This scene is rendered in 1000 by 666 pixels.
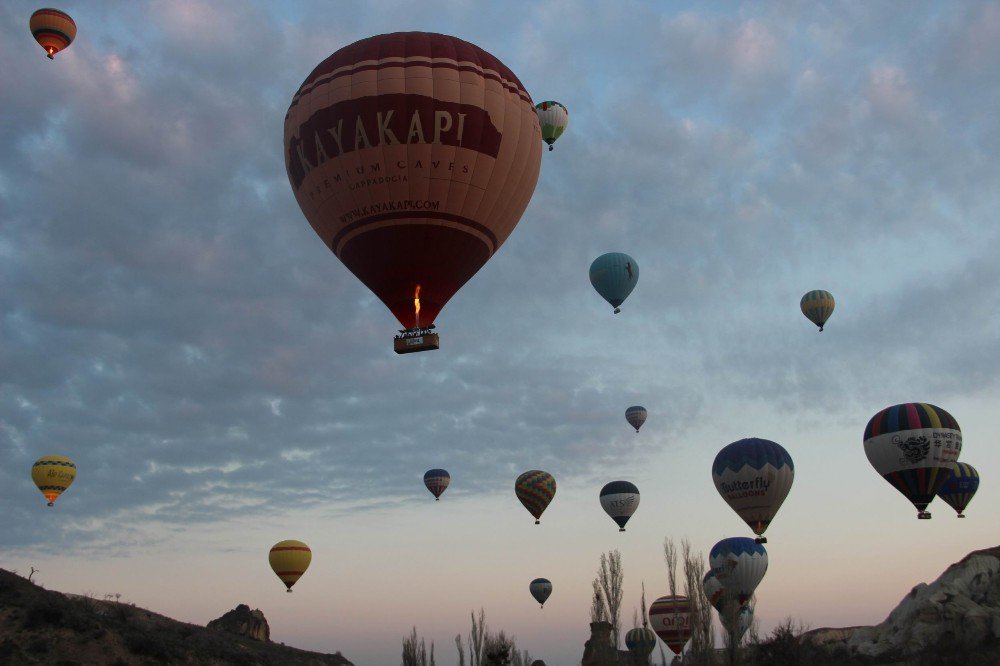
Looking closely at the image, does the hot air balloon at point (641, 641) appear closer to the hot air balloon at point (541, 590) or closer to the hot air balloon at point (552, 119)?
the hot air balloon at point (541, 590)

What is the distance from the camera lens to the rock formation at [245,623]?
5653 cm

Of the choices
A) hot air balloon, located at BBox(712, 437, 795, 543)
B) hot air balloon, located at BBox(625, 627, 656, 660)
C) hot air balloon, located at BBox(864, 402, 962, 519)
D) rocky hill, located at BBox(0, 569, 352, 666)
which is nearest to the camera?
rocky hill, located at BBox(0, 569, 352, 666)

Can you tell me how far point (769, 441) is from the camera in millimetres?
46281

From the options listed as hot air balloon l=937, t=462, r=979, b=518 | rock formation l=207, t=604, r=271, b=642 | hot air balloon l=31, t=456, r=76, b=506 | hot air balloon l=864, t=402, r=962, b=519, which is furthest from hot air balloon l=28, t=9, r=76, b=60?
hot air balloon l=937, t=462, r=979, b=518

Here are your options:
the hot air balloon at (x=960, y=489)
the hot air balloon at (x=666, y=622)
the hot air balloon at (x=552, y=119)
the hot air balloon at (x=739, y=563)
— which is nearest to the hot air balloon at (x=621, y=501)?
the hot air balloon at (x=666, y=622)

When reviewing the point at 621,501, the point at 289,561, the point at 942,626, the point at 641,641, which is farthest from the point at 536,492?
the point at 942,626

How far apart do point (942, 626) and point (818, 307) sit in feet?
67.1

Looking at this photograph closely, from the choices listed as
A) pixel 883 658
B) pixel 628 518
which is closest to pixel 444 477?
pixel 628 518

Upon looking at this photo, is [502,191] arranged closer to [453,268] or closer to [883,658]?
[453,268]

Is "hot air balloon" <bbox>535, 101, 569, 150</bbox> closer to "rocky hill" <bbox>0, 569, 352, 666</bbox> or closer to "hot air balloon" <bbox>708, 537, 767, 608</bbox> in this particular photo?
"hot air balloon" <bbox>708, 537, 767, 608</bbox>

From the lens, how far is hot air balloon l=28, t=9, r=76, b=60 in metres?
49.5

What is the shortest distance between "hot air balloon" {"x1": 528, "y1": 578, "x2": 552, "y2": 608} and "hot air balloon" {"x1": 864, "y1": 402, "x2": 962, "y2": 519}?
98.9 ft

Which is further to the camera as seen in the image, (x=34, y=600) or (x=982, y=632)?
(x=982, y=632)

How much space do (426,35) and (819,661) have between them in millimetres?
41882
